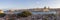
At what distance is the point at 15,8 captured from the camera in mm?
1456

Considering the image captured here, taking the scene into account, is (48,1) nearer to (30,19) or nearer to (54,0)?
(54,0)

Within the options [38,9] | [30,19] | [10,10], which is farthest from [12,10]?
[38,9]

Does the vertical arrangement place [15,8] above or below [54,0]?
below

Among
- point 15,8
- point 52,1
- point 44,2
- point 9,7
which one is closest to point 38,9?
point 44,2

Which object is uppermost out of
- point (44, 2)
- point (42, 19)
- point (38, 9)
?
point (44, 2)

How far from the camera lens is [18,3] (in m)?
1.46

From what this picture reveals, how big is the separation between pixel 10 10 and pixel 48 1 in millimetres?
653

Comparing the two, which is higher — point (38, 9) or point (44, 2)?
point (44, 2)

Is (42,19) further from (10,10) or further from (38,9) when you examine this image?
(10,10)

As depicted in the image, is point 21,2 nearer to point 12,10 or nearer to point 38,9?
point 12,10

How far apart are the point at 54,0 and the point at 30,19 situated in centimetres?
Result: 51

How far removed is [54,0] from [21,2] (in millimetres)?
550

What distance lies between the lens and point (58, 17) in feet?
4.65

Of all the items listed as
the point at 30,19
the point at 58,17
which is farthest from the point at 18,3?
the point at 58,17
